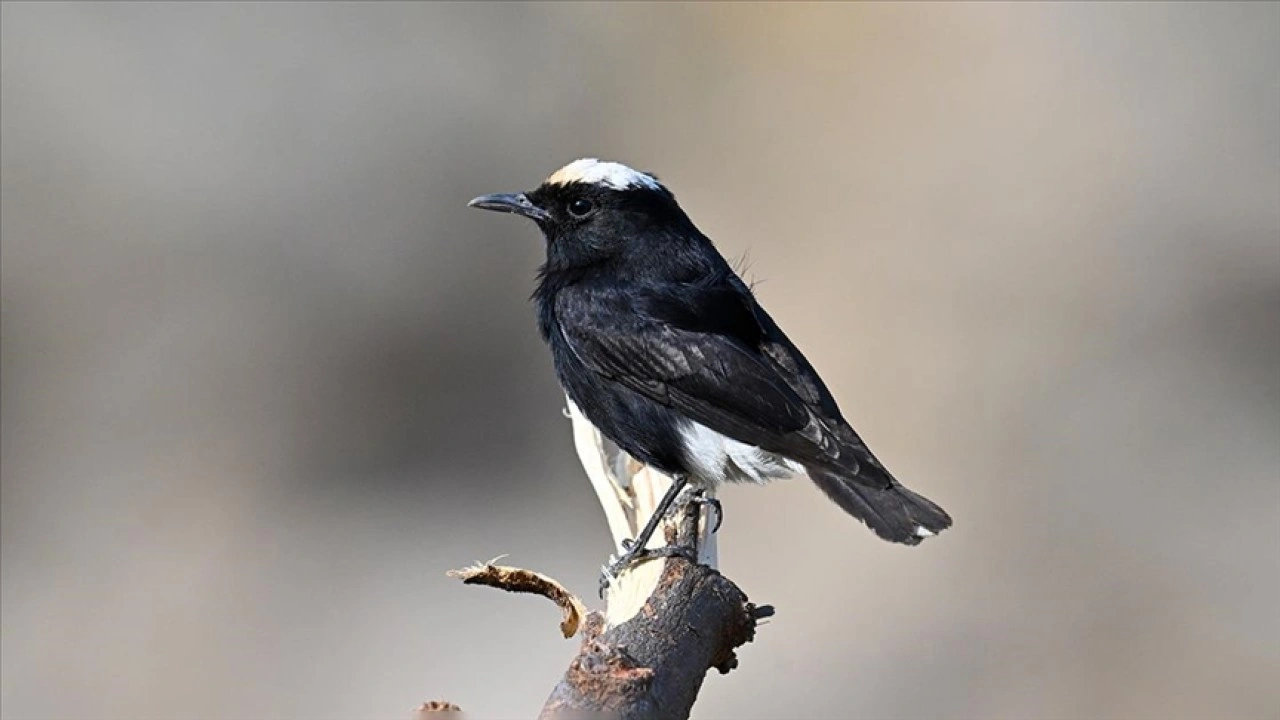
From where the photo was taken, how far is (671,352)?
5.27 meters

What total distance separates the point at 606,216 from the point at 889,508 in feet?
4.99

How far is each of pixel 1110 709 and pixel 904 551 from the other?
1164mm

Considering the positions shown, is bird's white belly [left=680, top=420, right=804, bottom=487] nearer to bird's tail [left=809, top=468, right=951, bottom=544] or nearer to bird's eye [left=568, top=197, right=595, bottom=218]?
bird's tail [left=809, top=468, right=951, bottom=544]

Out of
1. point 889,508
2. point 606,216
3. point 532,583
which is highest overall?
point 606,216

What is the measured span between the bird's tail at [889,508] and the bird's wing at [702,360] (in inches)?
1.9

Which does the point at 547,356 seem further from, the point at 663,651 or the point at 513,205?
the point at 663,651

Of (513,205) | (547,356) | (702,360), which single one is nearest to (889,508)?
(702,360)

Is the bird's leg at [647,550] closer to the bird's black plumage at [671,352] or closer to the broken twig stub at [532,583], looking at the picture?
Answer: the bird's black plumage at [671,352]

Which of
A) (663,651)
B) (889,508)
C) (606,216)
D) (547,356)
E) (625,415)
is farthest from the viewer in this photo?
(547,356)

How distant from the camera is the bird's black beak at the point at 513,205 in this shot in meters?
5.93

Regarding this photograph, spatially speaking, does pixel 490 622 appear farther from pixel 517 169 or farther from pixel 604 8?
pixel 604 8

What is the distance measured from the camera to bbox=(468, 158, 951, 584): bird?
16.2 ft

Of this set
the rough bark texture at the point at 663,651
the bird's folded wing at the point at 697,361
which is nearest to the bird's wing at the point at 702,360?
the bird's folded wing at the point at 697,361

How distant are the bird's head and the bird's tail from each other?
1.12 m
